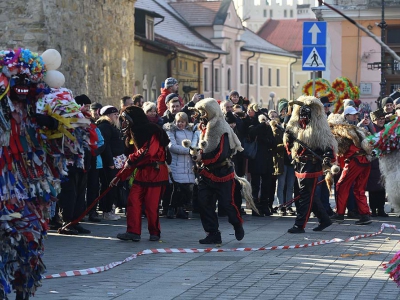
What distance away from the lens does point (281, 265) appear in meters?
10.5

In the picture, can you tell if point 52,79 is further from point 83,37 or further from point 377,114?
point 83,37

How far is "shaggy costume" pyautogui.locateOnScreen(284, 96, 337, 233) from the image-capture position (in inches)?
533

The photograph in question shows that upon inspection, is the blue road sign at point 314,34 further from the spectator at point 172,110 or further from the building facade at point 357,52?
the building facade at point 357,52

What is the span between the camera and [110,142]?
15.2 metres

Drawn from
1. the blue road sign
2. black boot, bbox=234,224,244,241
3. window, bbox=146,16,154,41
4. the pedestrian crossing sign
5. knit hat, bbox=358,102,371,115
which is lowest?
black boot, bbox=234,224,244,241

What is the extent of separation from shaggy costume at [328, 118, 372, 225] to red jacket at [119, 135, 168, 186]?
3641mm

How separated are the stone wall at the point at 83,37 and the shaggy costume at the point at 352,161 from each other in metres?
8.10

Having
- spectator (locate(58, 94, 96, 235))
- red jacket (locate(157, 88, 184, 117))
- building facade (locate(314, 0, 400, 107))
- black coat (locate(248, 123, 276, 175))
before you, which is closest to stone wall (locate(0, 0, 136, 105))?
red jacket (locate(157, 88, 184, 117))

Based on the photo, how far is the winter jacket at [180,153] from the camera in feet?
50.9

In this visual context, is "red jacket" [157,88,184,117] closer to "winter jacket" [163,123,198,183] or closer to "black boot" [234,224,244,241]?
"winter jacket" [163,123,198,183]

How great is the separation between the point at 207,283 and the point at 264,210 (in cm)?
745

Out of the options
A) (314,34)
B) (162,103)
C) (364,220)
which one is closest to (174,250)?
(364,220)

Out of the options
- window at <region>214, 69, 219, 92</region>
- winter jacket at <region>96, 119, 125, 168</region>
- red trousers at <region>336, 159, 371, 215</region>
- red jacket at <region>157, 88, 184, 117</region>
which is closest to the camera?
winter jacket at <region>96, 119, 125, 168</region>

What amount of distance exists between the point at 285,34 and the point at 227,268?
345ft
